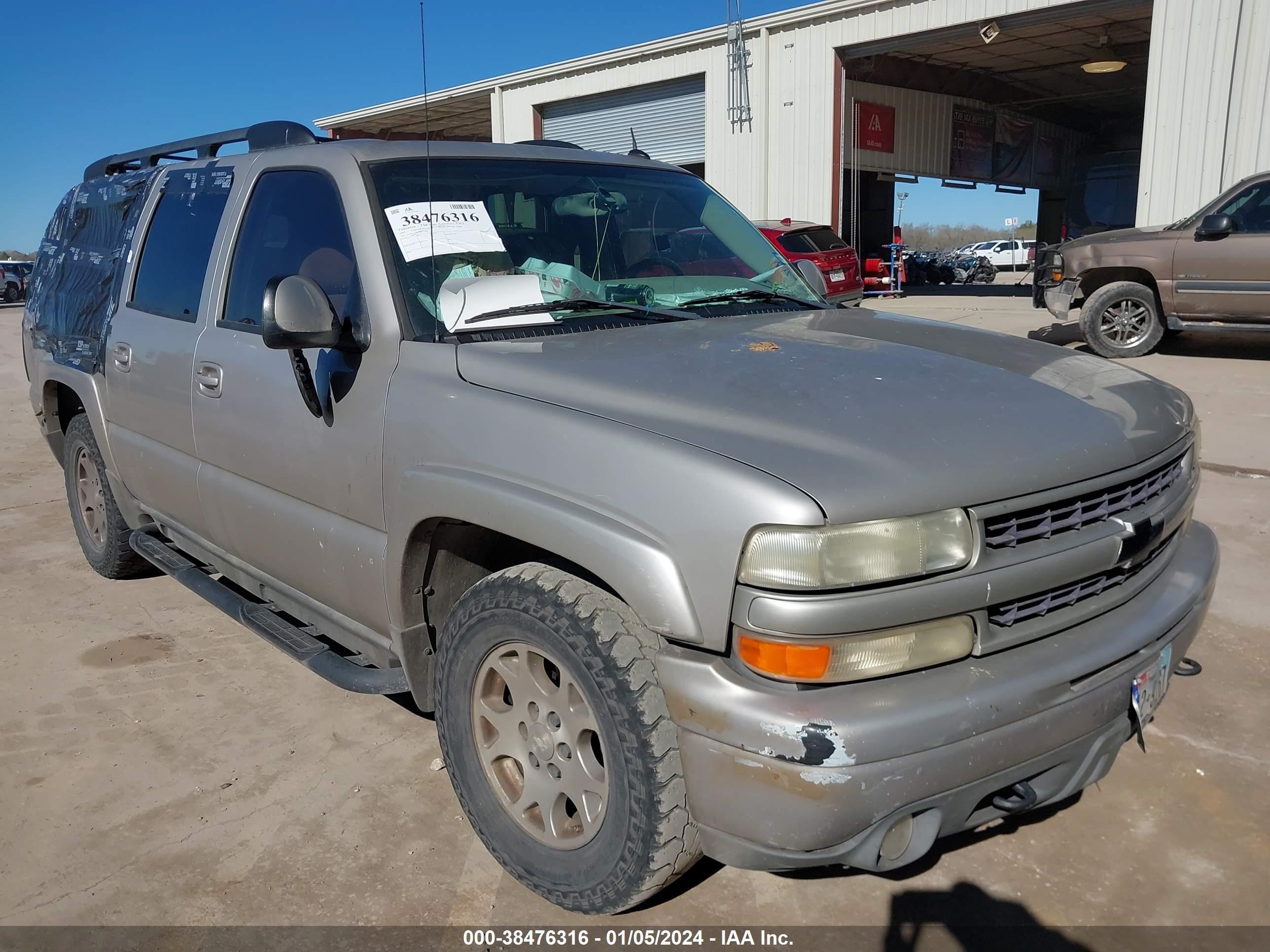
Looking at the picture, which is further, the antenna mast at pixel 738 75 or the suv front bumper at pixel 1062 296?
the antenna mast at pixel 738 75

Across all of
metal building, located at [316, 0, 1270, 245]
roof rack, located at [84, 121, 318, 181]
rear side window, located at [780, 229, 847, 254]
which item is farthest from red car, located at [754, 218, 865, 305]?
roof rack, located at [84, 121, 318, 181]

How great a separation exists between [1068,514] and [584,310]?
1444 mm

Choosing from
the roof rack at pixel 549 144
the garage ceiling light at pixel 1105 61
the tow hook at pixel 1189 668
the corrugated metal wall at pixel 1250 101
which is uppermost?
the garage ceiling light at pixel 1105 61

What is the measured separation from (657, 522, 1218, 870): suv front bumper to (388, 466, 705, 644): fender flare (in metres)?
0.11

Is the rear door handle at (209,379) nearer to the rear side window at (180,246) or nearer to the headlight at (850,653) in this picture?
the rear side window at (180,246)

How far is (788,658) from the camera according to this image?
1.87 metres

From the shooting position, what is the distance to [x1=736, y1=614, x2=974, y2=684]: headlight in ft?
6.12

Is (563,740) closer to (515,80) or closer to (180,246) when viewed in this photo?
(180,246)

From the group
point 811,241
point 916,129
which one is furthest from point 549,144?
point 916,129

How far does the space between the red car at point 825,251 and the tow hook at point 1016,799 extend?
43.2ft

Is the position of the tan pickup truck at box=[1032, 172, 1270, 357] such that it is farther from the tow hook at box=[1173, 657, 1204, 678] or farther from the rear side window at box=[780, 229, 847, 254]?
the tow hook at box=[1173, 657, 1204, 678]

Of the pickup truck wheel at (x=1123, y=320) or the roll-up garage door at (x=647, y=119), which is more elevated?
the roll-up garage door at (x=647, y=119)

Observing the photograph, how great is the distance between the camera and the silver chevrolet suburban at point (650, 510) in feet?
6.18

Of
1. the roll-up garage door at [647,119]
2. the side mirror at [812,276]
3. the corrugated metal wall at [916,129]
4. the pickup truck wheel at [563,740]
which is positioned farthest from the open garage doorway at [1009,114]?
the pickup truck wheel at [563,740]
